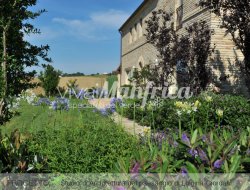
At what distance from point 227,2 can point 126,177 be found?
28.7 ft

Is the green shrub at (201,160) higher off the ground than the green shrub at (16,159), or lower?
higher

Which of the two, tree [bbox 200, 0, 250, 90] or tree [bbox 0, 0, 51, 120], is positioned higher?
tree [bbox 200, 0, 250, 90]

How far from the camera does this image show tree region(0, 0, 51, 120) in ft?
13.9

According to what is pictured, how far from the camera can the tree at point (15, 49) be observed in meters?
4.22

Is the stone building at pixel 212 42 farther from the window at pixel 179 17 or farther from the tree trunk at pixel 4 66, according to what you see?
the tree trunk at pixel 4 66

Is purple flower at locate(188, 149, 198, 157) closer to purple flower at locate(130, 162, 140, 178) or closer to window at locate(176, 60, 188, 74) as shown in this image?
purple flower at locate(130, 162, 140, 178)

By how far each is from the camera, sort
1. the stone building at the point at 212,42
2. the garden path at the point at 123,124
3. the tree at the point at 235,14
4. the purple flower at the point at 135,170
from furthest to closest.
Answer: the stone building at the point at 212,42 < the tree at the point at 235,14 < the garden path at the point at 123,124 < the purple flower at the point at 135,170

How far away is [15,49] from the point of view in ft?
15.4

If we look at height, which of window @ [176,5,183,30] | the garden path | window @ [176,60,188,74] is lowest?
the garden path

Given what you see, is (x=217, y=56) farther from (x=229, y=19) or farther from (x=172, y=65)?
(x=229, y=19)

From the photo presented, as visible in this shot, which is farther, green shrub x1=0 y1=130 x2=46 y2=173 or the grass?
the grass

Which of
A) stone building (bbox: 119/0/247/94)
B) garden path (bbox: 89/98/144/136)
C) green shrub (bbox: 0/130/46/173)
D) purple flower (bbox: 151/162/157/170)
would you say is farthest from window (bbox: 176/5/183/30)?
purple flower (bbox: 151/162/157/170)

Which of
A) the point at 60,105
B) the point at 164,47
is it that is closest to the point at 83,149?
the point at 60,105

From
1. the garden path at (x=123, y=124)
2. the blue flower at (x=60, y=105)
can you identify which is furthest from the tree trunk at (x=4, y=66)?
the garden path at (x=123, y=124)
